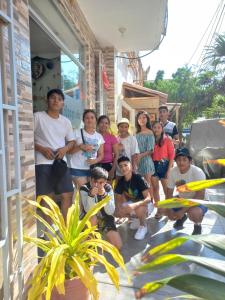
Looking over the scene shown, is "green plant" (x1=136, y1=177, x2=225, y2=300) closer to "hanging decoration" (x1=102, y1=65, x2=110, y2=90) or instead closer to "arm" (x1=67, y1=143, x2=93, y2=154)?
Result: "arm" (x1=67, y1=143, x2=93, y2=154)

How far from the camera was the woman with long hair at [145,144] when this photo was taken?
16.6 feet

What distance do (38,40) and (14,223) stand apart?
3.89 meters

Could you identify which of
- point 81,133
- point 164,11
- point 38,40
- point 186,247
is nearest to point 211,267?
point 186,247

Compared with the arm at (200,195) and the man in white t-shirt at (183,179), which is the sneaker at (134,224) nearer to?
the man in white t-shirt at (183,179)

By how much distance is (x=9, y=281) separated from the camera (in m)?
2.29

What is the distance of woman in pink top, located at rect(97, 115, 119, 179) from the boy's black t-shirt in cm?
36

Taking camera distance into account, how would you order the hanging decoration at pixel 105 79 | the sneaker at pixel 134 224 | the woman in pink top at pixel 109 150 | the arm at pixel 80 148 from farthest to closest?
the hanging decoration at pixel 105 79 → the woman in pink top at pixel 109 150 → the sneaker at pixel 134 224 → the arm at pixel 80 148

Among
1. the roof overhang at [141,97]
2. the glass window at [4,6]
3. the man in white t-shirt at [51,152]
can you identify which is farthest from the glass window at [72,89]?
the roof overhang at [141,97]

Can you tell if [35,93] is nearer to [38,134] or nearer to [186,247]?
[38,134]

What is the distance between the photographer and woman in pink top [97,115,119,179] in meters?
4.74

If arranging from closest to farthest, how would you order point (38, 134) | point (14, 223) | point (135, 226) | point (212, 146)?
point (14, 223), point (38, 134), point (135, 226), point (212, 146)

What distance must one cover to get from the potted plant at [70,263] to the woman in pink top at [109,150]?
216 centimetres

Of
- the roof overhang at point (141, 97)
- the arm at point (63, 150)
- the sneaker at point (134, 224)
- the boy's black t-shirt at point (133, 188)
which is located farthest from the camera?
the roof overhang at point (141, 97)

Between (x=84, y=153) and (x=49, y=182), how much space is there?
30.0 inches
